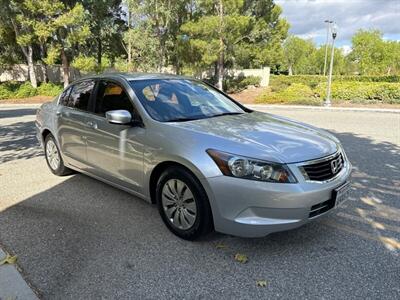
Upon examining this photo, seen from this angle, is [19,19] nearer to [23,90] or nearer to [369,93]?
[23,90]

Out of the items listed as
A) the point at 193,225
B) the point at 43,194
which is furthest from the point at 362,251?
the point at 43,194

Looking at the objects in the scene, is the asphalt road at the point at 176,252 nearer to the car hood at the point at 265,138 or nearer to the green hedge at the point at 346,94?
the car hood at the point at 265,138

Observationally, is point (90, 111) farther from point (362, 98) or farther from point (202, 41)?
point (202, 41)

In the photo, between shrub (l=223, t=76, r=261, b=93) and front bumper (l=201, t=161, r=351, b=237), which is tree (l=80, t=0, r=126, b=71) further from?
front bumper (l=201, t=161, r=351, b=237)

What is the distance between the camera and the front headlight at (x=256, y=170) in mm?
3094

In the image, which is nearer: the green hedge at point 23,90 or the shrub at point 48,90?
the green hedge at point 23,90

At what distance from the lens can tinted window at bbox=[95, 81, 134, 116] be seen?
167 inches

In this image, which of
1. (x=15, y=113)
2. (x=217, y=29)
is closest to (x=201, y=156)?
(x=15, y=113)

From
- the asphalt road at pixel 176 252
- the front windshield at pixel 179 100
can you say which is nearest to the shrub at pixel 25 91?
the asphalt road at pixel 176 252

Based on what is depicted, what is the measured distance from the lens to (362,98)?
66.1 ft

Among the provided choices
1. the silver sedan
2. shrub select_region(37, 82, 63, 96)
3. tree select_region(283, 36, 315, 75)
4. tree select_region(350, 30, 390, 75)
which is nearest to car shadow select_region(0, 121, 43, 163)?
the silver sedan

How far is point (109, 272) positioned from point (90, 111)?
2303mm

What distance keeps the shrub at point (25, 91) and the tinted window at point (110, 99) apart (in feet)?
71.1

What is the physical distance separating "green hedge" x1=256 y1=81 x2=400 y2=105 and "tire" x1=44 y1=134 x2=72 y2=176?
664 inches
